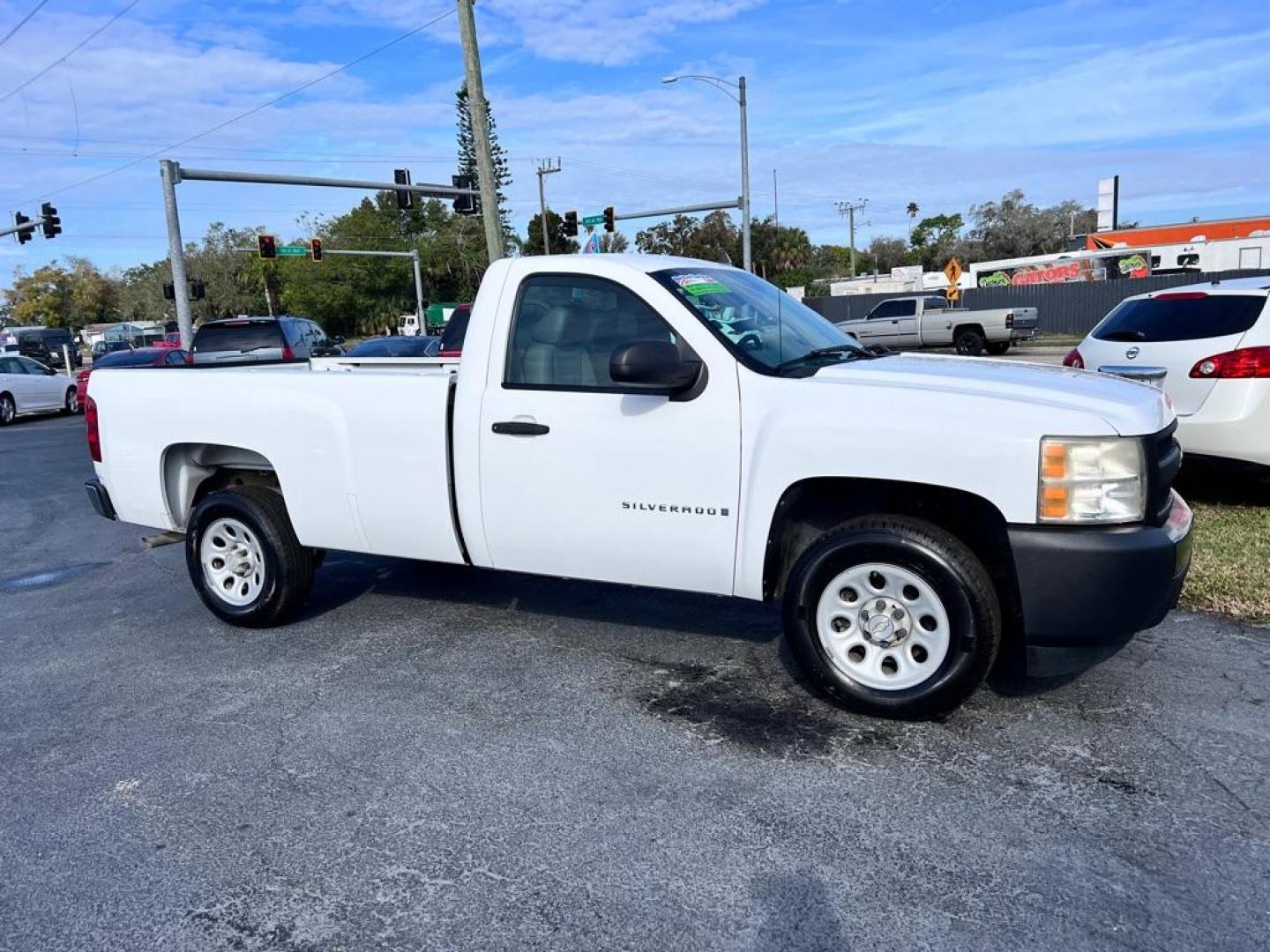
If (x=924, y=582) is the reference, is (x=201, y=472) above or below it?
above

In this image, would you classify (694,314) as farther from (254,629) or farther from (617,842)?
(254,629)

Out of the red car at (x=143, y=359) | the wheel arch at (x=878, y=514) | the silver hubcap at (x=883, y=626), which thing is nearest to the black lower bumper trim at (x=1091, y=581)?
the wheel arch at (x=878, y=514)

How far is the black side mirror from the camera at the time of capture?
159 inches

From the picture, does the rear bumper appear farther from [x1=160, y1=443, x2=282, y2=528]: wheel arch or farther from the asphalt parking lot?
the asphalt parking lot

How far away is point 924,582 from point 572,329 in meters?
1.99

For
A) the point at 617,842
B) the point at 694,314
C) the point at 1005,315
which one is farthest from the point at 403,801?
the point at 1005,315

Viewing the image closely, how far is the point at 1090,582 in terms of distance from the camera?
12.0ft

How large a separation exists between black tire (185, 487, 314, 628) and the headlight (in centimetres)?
392

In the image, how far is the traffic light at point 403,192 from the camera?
27.9 meters

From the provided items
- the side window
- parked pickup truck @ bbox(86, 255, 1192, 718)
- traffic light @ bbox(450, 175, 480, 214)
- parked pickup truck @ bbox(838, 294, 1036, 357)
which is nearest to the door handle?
parked pickup truck @ bbox(86, 255, 1192, 718)

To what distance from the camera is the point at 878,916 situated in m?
2.86

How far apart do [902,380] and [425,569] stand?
13.0ft

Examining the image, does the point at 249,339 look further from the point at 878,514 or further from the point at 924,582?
the point at 924,582

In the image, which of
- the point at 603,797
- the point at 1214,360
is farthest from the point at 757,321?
the point at 1214,360
